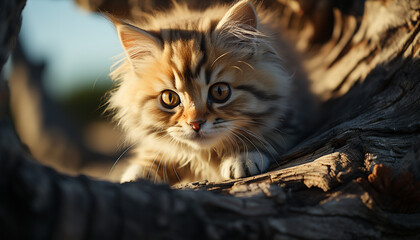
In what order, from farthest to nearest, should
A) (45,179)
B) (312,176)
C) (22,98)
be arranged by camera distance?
(22,98) < (312,176) < (45,179)

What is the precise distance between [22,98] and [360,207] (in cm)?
448

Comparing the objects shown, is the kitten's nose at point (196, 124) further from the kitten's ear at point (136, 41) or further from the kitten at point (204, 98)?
the kitten's ear at point (136, 41)

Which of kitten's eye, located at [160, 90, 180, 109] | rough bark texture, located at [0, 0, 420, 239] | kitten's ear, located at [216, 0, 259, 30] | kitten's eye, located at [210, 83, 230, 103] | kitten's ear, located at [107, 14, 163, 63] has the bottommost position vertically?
rough bark texture, located at [0, 0, 420, 239]

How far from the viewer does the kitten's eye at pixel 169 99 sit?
1652 millimetres

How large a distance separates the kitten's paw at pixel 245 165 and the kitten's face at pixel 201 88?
0.10 m

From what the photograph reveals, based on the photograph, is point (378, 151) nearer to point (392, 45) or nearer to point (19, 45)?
point (392, 45)

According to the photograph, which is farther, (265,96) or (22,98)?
(22,98)

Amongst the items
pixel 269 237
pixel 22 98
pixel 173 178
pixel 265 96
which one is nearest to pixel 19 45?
pixel 22 98

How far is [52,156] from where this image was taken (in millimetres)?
4188

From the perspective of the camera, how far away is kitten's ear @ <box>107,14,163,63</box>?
66.4 inches

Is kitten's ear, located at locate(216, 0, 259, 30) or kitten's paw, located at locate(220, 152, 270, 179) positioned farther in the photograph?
kitten's ear, located at locate(216, 0, 259, 30)

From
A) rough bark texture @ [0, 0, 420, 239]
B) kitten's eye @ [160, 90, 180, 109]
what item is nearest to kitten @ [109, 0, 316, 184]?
kitten's eye @ [160, 90, 180, 109]

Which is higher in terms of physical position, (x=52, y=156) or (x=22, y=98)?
(x=22, y=98)

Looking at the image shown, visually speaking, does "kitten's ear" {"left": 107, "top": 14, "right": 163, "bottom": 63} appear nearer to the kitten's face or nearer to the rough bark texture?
the kitten's face
